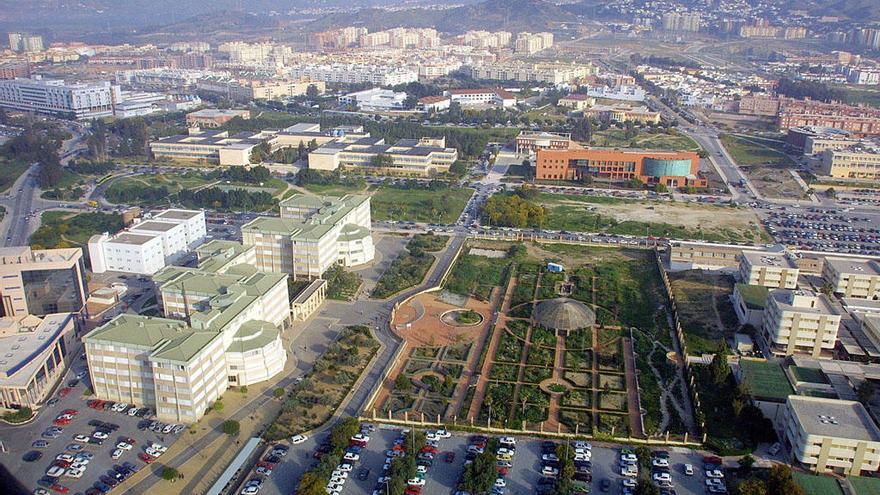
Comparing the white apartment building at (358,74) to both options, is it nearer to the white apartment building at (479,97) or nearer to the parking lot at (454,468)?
the white apartment building at (479,97)

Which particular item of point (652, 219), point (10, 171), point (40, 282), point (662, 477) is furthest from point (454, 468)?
point (10, 171)

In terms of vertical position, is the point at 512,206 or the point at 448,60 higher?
the point at 448,60

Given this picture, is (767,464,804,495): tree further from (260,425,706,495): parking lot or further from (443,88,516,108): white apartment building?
(443,88,516,108): white apartment building

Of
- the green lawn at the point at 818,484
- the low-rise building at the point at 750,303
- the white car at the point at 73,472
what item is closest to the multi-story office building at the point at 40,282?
the white car at the point at 73,472

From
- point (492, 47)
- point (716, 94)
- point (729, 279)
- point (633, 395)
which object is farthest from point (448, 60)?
point (633, 395)

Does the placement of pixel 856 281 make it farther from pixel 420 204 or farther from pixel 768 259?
pixel 420 204

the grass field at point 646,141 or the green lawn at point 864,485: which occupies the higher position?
the grass field at point 646,141

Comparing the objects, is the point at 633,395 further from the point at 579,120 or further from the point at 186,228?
the point at 579,120
